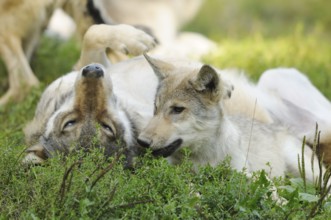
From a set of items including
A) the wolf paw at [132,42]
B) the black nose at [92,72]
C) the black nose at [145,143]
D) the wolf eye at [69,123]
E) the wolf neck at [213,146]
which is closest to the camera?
the black nose at [145,143]

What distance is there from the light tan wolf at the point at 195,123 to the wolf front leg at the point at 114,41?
0.83 metres

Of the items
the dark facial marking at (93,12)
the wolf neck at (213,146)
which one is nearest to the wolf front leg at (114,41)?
the dark facial marking at (93,12)

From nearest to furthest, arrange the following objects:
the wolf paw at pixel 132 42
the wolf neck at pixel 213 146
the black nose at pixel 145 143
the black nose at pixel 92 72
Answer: the black nose at pixel 145 143 → the wolf neck at pixel 213 146 → the black nose at pixel 92 72 → the wolf paw at pixel 132 42

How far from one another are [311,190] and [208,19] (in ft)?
35.9

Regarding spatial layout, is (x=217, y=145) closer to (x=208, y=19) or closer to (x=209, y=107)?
(x=209, y=107)

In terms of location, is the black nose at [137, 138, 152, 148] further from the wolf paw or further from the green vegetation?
the wolf paw

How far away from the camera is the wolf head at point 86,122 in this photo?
5.38 metres

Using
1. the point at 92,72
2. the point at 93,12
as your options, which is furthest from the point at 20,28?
the point at 92,72

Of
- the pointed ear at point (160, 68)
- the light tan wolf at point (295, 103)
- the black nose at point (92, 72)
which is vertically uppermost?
the pointed ear at point (160, 68)

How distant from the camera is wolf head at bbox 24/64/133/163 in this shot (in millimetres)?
5375

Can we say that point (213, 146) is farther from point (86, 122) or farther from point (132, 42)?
point (132, 42)

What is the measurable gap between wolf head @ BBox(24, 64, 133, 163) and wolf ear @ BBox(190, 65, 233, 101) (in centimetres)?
63

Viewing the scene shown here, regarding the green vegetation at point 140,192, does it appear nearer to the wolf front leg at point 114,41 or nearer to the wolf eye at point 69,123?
the wolf eye at point 69,123

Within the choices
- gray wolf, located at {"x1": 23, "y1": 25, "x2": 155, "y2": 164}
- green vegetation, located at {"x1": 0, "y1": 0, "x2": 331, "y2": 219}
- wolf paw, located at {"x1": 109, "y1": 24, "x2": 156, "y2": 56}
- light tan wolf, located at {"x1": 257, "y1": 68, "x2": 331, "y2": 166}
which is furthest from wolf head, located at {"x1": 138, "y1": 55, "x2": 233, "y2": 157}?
light tan wolf, located at {"x1": 257, "y1": 68, "x2": 331, "y2": 166}
